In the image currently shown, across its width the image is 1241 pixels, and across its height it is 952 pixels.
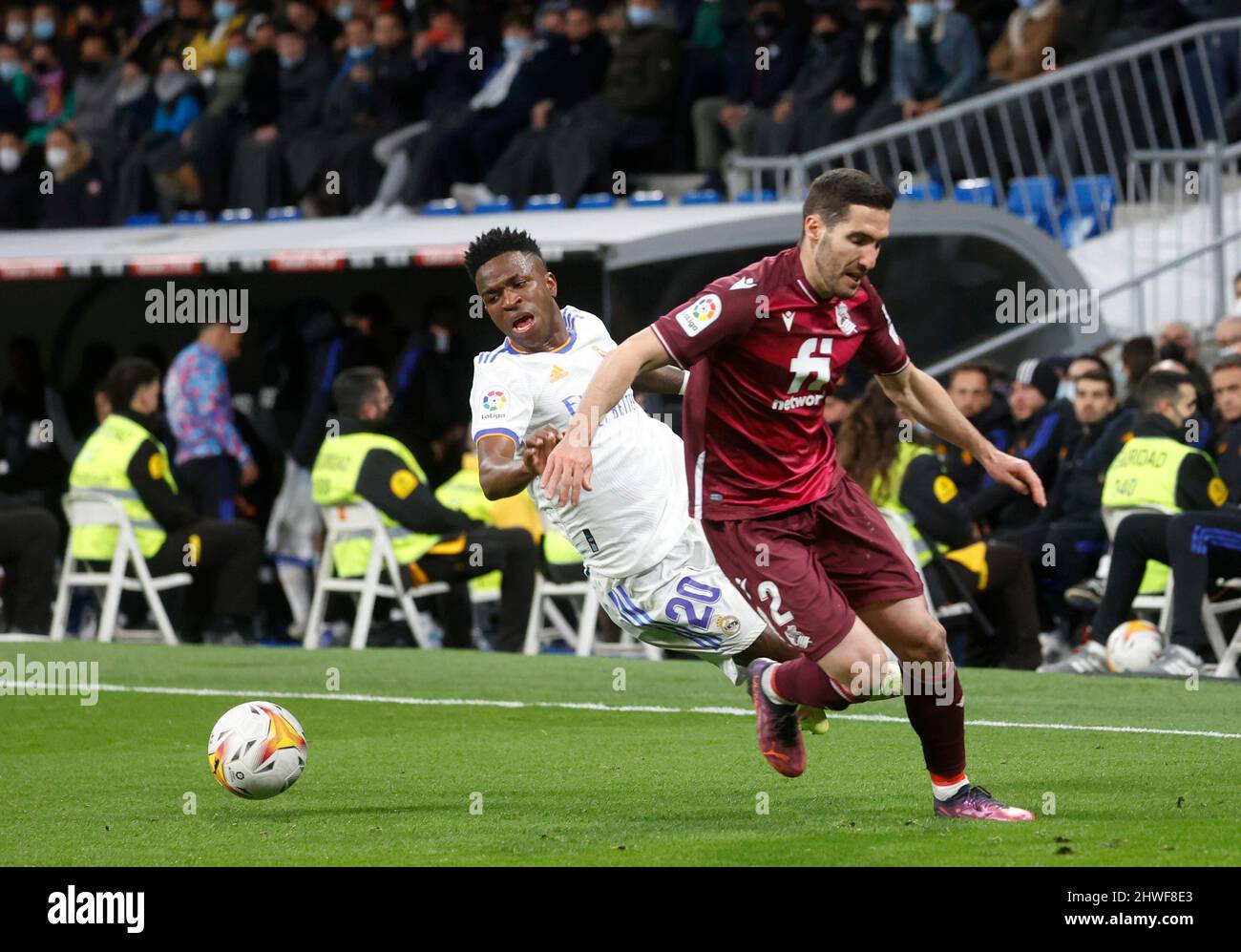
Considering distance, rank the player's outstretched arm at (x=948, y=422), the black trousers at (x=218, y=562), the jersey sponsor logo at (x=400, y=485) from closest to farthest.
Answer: the player's outstretched arm at (x=948, y=422), the jersey sponsor logo at (x=400, y=485), the black trousers at (x=218, y=562)

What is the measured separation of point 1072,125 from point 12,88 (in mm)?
12753

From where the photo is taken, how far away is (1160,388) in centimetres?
1234

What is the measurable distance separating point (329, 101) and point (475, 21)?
1.67 metres

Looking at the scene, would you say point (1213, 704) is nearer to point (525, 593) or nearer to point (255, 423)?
point (525, 593)

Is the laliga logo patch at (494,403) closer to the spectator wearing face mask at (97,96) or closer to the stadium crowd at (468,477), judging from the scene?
the stadium crowd at (468,477)

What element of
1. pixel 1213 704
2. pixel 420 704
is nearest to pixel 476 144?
pixel 420 704

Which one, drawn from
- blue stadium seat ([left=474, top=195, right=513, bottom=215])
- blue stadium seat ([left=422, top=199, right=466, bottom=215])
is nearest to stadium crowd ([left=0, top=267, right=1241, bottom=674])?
blue stadium seat ([left=474, top=195, right=513, bottom=215])

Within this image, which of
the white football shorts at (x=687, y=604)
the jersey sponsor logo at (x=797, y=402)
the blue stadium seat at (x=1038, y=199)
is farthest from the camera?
the blue stadium seat at (x=1038, y=199)

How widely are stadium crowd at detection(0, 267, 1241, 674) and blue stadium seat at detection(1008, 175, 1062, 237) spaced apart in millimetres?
2003

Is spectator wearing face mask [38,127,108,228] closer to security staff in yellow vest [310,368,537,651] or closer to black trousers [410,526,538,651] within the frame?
security staff in yellow vest [310,368,537,651]

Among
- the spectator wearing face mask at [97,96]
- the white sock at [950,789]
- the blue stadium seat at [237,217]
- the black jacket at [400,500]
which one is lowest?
the white sock at [950,789]

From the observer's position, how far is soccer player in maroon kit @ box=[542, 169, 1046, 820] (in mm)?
6699

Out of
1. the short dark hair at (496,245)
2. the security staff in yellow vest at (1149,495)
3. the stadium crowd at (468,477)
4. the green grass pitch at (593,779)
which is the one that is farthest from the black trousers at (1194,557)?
the short dark hair at (496,245)

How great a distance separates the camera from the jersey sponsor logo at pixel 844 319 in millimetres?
6914
